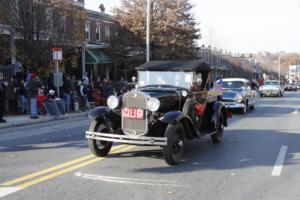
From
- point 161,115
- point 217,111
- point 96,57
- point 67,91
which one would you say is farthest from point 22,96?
point 96,57

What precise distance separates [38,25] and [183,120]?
1546 centimetres

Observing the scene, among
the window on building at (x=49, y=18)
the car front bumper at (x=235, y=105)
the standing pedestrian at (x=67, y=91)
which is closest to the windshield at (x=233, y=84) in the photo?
the car front bumper at (x=235, y=105)

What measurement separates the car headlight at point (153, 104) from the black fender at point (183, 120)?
0.23 m

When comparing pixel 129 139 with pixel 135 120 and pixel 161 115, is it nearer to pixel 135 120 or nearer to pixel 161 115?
pixel 135 120

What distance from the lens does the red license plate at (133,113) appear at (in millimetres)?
9352

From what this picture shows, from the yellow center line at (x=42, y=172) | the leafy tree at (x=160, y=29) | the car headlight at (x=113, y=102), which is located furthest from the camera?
the leafy tree at (x=160, y=29)

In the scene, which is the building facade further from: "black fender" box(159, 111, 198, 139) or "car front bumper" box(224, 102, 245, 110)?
"black fender" box(159, 111, 198, 139)

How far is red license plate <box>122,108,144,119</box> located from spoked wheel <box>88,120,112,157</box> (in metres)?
0.58

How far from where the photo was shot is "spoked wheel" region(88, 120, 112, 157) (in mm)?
9688

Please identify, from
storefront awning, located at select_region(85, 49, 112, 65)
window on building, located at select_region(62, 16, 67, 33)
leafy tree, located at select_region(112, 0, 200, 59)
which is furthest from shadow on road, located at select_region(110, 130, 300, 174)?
leafy tree, located at select_region(112, 0, 200, 59)

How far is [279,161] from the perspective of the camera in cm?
973

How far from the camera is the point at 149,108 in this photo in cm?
932

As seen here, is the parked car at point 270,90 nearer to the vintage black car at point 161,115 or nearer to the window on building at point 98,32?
the window on building at point 98,32

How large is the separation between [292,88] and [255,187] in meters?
69.7
